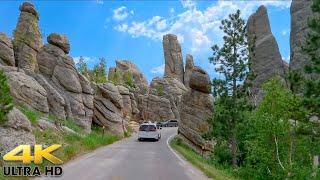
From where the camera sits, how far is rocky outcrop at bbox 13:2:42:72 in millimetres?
51434

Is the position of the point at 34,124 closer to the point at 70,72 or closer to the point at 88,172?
the point at 88,172

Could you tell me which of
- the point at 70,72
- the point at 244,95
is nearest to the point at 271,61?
the point at 244,95

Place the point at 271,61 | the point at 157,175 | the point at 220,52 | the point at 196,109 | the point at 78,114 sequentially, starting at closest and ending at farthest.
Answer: the point at 157,175
the point at 220,52
the point at 78,114
the point at 196,109
the point at 271,61

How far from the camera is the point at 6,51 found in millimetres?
49000

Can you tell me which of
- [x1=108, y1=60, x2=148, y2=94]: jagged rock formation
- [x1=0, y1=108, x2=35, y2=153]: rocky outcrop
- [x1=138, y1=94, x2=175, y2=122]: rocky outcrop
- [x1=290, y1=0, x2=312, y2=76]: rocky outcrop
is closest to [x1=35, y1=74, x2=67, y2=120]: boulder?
[x1=0, y1=108, x2=35, y2=153]: rocky outcrop

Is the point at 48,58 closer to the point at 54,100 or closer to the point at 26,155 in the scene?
the point at 54,100

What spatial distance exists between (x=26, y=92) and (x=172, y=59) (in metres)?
89.4

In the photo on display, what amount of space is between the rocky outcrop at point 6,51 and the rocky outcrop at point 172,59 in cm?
7624

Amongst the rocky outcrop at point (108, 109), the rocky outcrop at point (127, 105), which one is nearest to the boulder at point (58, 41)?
the rocky outcrop at point (108, 109)

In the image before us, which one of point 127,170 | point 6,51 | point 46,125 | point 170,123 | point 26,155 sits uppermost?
point 6,51

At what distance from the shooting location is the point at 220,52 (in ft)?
137

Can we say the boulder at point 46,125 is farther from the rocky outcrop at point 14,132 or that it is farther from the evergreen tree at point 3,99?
the evergreen tree at point 3,99

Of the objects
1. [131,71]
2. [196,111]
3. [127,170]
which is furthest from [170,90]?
[127,170]

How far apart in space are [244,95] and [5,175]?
93.9ft
